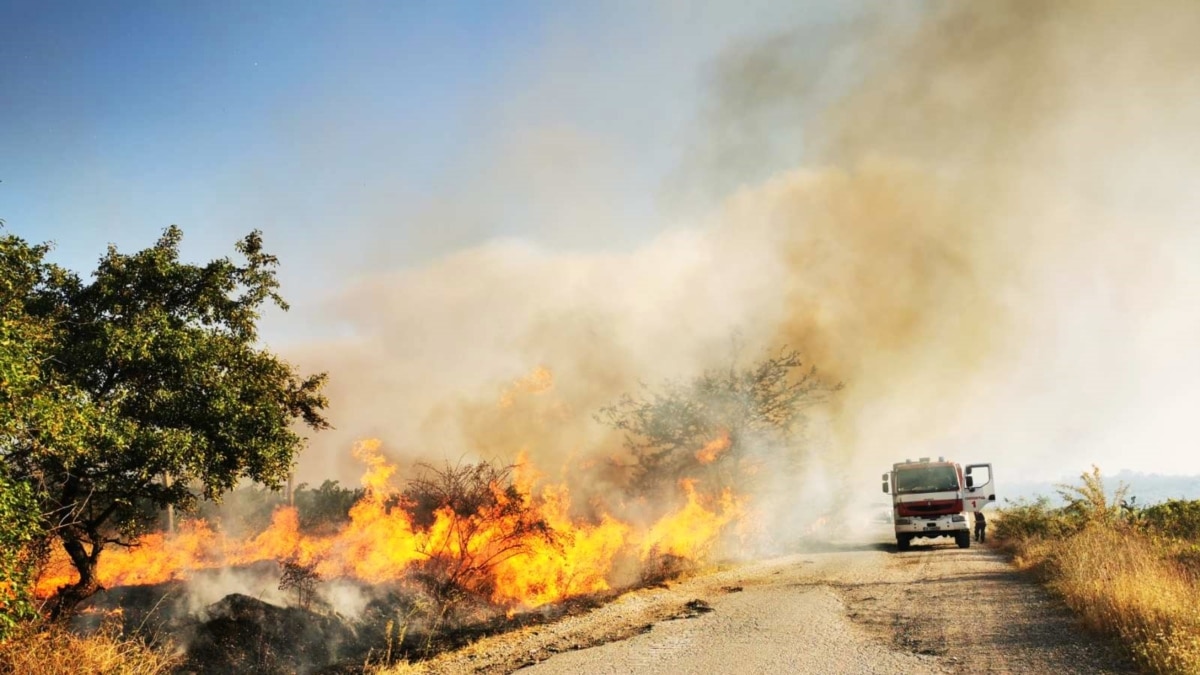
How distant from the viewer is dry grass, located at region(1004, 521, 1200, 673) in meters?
7.15

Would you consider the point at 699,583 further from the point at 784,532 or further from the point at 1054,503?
the point at 1054,503

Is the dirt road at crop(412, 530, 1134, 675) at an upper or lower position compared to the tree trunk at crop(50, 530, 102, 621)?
lower

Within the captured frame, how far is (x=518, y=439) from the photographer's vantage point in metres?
28.5

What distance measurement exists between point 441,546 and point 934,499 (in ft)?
56.1

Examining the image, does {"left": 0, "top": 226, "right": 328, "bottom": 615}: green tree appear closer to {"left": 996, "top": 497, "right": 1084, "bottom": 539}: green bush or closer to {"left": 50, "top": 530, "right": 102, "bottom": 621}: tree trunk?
{"left": 50, "top": 530, "right": 102, "bottom": 621}: tree trunk

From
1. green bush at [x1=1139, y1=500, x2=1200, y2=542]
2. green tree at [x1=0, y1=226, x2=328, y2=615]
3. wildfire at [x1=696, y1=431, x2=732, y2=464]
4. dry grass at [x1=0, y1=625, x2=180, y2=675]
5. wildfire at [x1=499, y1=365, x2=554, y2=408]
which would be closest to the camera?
dry grass at [x1=0, y1=625, x2=180, y2=675]

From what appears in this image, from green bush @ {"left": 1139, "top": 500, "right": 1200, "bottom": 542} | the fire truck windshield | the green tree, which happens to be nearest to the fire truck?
the fire truck windshield

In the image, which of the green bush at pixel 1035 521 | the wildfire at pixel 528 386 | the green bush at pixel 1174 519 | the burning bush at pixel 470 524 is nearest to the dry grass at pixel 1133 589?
the green bush at pixel 1035 521

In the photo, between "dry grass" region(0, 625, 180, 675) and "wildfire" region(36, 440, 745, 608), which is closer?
"dry grass" region(0, 625, 180, 675)

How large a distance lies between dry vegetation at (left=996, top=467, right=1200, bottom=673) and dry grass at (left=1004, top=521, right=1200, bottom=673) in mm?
12

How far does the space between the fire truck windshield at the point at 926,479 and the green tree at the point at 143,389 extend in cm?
2013

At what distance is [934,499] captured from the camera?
22.1 metres

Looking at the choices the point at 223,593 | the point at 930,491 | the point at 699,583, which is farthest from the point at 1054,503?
the point at 223,593

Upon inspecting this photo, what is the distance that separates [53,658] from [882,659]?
10867 mm
